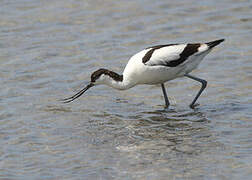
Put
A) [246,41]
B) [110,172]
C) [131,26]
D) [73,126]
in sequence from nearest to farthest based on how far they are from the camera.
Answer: [110,172] → [73,126] → [246,41] → [131,26]

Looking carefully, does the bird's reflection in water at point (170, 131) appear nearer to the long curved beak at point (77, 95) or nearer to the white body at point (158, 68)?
the white body at point (158, 68)

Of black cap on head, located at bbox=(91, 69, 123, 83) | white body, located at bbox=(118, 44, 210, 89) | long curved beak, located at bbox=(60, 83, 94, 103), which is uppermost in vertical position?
white body, located at bbox=(118, 44, 210, 89)

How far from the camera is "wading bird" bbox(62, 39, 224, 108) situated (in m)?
8.60

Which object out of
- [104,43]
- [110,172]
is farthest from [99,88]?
[110,172]

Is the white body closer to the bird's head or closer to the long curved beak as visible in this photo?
the bird's head

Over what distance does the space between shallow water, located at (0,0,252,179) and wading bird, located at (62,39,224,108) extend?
409 millimetres

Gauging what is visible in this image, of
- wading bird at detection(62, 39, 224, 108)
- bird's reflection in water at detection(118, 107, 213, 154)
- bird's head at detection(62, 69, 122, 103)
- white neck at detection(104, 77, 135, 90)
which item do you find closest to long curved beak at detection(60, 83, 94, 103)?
bird's head at detection(62, 69, 122, 103)

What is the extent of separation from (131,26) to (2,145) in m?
5.17

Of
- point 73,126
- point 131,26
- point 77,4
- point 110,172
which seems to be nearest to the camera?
point 110,172

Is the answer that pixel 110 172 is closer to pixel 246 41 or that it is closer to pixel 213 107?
pixel 213 107

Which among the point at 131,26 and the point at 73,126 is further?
the point at 131,26

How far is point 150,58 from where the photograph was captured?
28.1 feet

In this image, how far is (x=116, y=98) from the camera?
9484mm

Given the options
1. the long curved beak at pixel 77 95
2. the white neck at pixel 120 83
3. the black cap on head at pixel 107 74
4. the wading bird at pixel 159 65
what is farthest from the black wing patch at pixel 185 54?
the long curved beak at pixel 77 95
